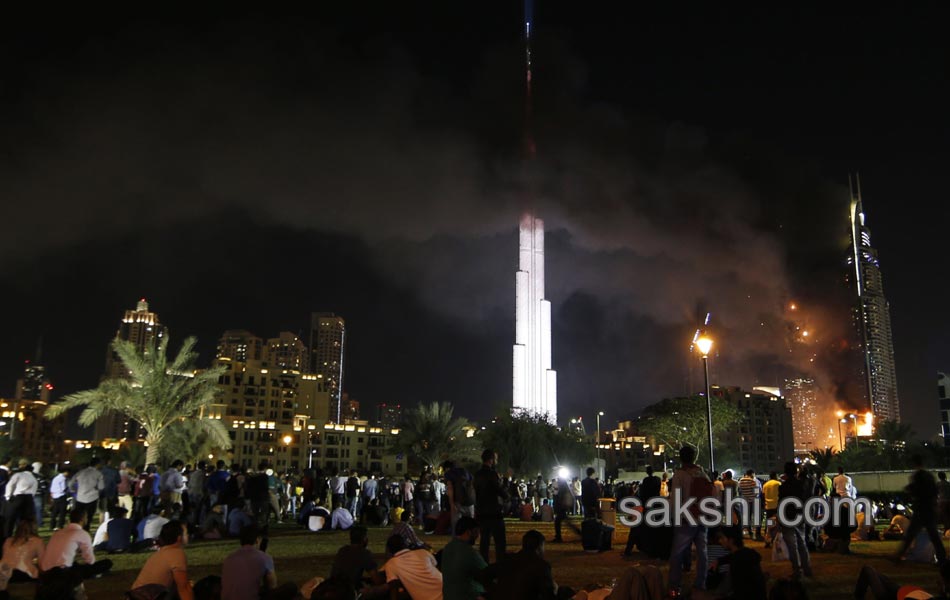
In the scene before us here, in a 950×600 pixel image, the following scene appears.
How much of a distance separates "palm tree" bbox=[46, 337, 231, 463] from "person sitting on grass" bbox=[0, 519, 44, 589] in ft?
63.3

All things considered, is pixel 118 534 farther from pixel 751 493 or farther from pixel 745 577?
pixel 751 493

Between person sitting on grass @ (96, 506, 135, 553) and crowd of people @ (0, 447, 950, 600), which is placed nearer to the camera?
crowd of people @ (0, 447, 950, 600)

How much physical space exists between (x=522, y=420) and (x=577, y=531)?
148ft

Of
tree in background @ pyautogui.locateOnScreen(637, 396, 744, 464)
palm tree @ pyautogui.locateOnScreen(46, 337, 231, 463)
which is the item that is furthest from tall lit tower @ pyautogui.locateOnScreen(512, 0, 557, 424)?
palm tree @ pyautogui.locateOnScreen(46, 337, 231, 463)

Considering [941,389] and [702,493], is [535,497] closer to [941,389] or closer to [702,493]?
[702,493]

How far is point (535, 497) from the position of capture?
32.0 meters

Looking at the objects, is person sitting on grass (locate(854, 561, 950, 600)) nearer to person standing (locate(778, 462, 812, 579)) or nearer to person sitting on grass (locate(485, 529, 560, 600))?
person standing (locate(778, 462, 812, 579))

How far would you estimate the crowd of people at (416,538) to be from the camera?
716 centimetres

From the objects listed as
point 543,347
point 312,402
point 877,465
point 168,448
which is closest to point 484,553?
point 168,448

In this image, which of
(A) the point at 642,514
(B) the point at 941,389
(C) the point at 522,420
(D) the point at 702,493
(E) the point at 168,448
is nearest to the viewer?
(D) the point at 702,493

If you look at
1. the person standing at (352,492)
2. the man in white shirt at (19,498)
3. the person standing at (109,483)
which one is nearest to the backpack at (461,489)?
the man in white shirt at (19,498)

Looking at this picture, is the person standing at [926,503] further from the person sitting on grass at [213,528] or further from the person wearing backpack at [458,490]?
the person sitting on grass at [213,528]

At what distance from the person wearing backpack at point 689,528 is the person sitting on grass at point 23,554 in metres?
8.28

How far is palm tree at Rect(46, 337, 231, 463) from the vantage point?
28.7 m
